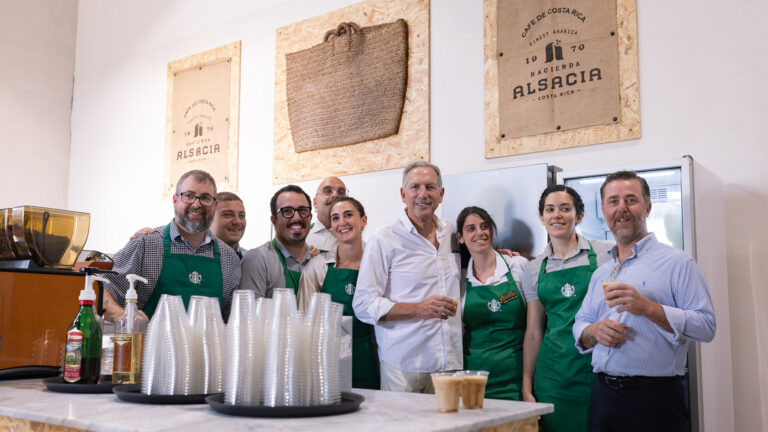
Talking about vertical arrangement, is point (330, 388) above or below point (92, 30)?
below

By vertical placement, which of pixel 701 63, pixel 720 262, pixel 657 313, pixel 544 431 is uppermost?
pixel 701 63

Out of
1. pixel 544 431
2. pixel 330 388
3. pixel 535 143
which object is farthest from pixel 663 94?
pixel 330 388

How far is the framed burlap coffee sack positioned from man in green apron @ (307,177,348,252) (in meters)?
1.76

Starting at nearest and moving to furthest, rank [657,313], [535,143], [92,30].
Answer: [657,313]
[535,143]
[92,30]

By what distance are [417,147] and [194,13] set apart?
2926 mm

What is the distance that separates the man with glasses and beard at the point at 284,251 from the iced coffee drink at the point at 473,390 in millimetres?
1613

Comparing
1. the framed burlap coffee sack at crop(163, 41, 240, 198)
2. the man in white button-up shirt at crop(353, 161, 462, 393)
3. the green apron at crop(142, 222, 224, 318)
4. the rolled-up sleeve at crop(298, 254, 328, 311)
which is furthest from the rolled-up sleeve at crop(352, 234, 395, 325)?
the framed burlap coffee sack at crop(163, 41, 240, 198)

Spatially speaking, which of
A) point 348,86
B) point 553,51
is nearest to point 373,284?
point 553,51

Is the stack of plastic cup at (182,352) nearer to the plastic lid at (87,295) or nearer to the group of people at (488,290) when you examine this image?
the plastic lid at (87,295)

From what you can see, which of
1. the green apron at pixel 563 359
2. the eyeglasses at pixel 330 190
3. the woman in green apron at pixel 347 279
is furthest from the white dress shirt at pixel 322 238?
the green apron at pixel 563 359

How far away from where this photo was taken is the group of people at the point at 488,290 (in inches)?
95.6

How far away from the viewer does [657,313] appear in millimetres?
2330

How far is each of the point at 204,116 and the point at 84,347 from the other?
4273 mm

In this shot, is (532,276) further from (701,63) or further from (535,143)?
(701,63)
